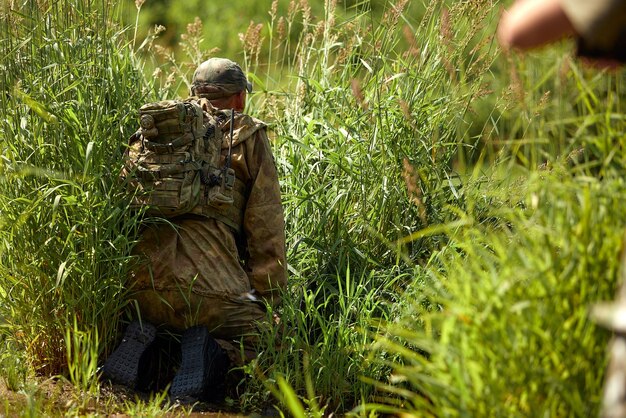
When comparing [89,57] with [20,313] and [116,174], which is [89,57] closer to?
[116,174]

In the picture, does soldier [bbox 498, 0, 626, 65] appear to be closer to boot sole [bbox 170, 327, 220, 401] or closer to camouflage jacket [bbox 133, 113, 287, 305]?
boot sole [bbox 170, 327, 220, 401]

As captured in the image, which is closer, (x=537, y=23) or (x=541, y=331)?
(x=537, y=23)

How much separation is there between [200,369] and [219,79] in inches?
60.4

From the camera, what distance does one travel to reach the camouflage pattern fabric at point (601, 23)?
2205 millimetres

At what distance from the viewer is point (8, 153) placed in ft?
15.2

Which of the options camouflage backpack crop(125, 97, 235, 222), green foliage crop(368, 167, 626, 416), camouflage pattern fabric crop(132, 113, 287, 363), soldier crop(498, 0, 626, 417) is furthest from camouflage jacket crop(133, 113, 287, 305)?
soldier crop(498, 0, 626, 417)

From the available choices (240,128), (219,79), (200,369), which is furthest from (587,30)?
(219,79)

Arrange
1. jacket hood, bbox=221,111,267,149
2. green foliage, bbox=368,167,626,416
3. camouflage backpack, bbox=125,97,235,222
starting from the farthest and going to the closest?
jacket hood, bbox=221,111,267,149 → camouflage backpack, bbox=125,97,235,222 → green foliage, bbox=368,167,626,416

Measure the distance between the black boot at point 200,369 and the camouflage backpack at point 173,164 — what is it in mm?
581

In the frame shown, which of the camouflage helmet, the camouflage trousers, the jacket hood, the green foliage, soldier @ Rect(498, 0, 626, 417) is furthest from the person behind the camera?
the camouflage helmet

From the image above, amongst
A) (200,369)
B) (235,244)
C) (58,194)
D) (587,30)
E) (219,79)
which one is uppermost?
(587,30)

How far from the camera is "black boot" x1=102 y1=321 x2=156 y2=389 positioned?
4531 millimetres

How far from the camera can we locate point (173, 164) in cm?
477

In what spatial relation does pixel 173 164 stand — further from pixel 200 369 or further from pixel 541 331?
pixel 541 331
